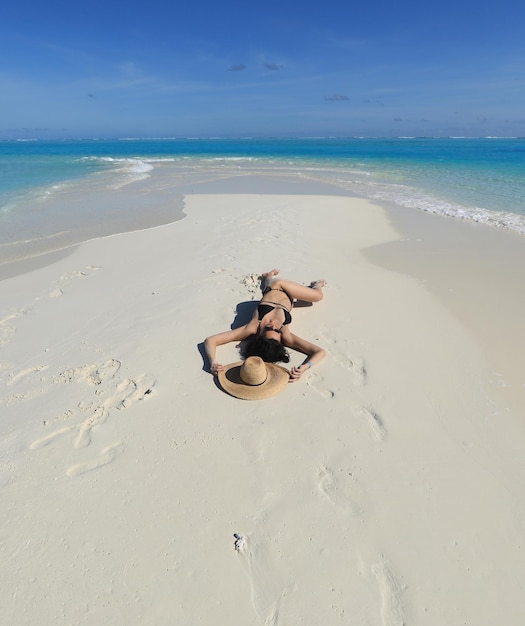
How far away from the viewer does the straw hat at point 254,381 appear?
3.97m

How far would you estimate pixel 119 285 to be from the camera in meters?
6.73

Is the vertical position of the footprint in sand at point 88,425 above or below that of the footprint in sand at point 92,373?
above

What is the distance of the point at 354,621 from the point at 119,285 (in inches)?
228

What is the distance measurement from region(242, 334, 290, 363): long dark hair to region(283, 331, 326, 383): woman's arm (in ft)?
0.49

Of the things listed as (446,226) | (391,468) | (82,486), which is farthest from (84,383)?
(446,226)

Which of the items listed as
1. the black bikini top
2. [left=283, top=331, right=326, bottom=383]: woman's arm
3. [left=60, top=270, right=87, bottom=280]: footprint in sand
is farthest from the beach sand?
[left=60, top=270, right=87, bottom=280]: footprint in sand

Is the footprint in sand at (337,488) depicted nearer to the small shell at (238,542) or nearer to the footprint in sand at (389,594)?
the footprint in sand at (389,594)

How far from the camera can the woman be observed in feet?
14.7

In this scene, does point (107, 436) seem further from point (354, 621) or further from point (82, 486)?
point (354, 621)

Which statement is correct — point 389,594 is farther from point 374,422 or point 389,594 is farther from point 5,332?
point 5,332

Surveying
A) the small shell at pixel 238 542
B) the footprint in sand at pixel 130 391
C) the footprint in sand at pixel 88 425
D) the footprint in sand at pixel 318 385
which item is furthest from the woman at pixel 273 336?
the small shell at pixel 238 542

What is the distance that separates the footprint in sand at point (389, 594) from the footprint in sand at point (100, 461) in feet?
7.00

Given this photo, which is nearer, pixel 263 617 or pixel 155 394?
pixel 263 617

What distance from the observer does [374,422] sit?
12.0 feet
